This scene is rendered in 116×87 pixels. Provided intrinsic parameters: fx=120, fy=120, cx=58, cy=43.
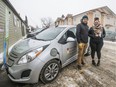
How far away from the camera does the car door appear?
3773mm

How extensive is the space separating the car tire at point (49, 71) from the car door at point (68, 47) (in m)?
0.43

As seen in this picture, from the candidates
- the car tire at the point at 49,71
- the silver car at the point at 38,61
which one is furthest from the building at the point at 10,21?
the car tire at the point at 49,71

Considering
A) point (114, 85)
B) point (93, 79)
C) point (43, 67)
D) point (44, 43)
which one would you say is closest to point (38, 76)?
point (43, 67)

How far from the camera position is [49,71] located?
3279 millimetres

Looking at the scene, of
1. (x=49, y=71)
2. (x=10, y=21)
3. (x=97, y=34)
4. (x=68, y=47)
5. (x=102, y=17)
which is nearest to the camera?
(x=49, y=71)

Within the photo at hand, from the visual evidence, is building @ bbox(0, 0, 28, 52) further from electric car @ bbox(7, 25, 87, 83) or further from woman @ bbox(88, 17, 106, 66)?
woman @ bbox(88, 17, 106, 66)

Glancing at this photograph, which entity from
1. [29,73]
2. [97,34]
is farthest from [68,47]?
[29,73]

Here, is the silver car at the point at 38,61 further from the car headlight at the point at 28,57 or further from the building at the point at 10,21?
the building at the point at 10,21

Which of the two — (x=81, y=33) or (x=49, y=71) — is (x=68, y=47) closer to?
(x=81, y=33)

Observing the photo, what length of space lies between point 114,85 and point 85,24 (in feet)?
6.87

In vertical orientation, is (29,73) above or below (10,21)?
below

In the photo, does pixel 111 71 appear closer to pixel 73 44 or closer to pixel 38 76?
pixel 73 44

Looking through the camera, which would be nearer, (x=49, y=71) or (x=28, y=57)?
(x=28, y=57)

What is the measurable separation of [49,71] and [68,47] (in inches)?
42.9
